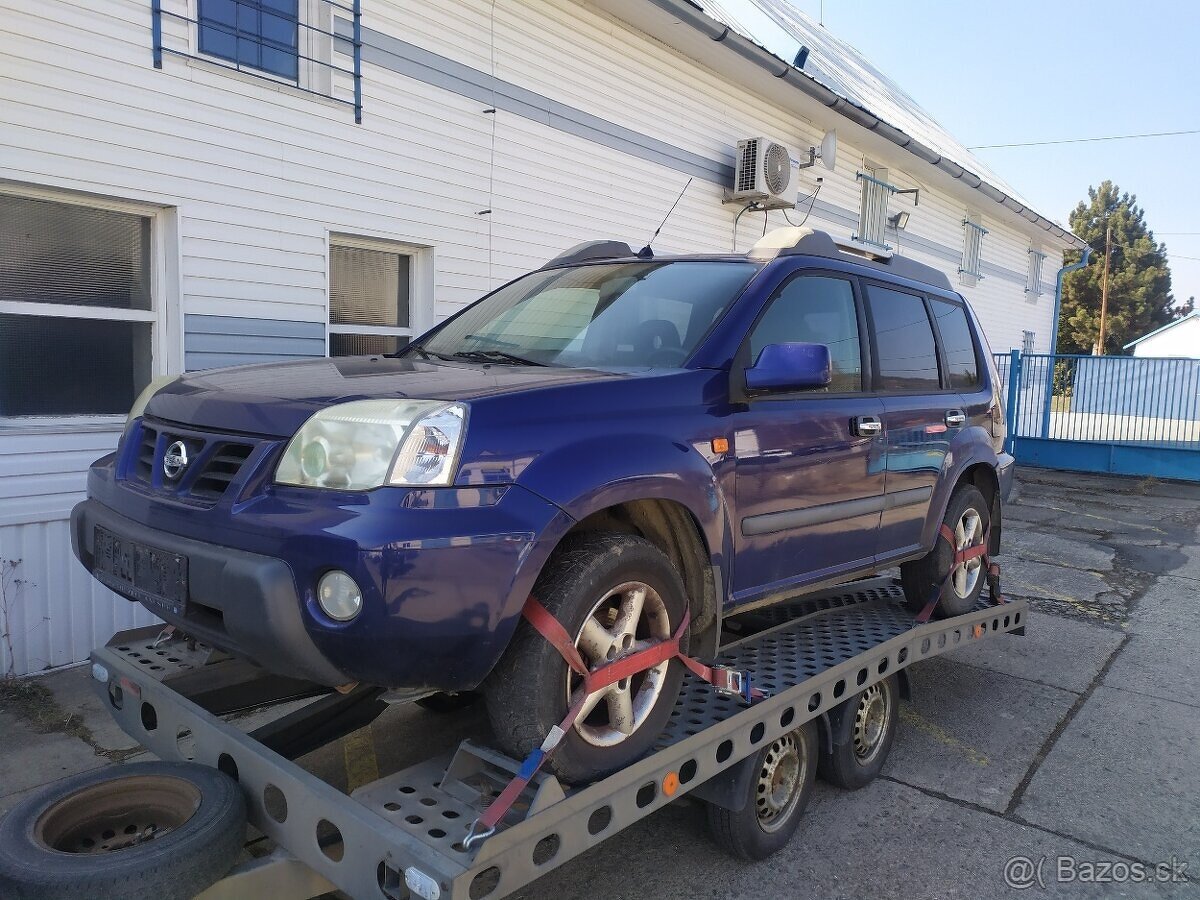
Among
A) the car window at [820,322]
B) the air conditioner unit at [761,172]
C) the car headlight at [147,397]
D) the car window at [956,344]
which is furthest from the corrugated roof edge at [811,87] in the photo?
the car headlight at [147,397]

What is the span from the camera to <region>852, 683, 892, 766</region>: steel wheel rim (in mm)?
3711

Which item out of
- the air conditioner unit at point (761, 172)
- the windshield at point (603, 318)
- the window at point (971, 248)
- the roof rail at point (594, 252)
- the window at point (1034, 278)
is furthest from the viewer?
the window at point (1034, 278)

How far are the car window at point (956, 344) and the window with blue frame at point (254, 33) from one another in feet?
14.4

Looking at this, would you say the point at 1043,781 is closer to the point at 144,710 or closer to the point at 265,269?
the point at 144,710

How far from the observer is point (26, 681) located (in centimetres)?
473

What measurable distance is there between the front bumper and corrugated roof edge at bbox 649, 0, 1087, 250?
23.4ft

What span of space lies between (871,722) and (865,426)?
1.28 metres

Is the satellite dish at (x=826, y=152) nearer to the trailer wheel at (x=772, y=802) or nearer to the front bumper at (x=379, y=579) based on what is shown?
the trailer wheel at (x=772, y=802)

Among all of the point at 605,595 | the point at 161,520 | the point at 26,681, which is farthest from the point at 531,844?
the point at 26,681

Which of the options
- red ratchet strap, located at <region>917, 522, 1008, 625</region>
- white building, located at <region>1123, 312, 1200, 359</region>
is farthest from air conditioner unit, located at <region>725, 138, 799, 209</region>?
white building, located at <region>1123, 312, 1200, 359</region>

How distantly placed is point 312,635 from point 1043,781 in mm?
3251

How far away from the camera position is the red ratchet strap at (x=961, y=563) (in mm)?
4329

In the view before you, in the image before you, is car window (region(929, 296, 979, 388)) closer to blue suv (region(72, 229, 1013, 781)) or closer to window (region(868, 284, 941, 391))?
window (region(868, 284, 941, 391))

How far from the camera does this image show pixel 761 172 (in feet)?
32.5
